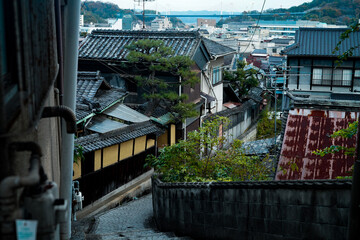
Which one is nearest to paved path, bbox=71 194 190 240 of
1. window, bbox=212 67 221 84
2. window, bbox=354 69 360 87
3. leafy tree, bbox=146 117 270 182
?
leafy tree, bbox=146 117 270 182

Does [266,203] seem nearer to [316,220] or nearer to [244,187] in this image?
[244,187]

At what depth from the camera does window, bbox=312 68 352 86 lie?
27703 millimetres

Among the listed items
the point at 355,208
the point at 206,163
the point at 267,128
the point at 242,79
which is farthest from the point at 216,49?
the point at 355,208

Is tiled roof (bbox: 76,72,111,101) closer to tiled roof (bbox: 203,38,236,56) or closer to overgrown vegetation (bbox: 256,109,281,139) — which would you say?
tiled roof (bbox: 203,38,236,56)

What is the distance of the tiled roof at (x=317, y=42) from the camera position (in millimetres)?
27906

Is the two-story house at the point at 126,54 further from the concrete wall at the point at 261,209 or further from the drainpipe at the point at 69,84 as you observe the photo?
the drainpipe at the point at 69,84

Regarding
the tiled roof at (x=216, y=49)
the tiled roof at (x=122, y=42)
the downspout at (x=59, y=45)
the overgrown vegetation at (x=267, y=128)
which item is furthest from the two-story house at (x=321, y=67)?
A: the downspout at (x=59, y=45)

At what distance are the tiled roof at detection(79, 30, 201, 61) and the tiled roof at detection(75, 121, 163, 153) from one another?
6.09 metres

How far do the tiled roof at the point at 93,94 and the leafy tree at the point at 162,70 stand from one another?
6.90 feet

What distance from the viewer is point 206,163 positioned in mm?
13016

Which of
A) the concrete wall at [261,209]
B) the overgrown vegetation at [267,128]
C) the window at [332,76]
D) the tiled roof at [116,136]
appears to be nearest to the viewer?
the concrete wall at [261,209]

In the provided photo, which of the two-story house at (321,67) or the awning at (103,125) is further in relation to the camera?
the two-story house at (321,67)

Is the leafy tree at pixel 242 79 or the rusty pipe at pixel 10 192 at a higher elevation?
the rusty pipe at pixel 10 192

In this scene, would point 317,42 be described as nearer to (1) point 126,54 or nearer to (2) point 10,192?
(1) point 126,54
